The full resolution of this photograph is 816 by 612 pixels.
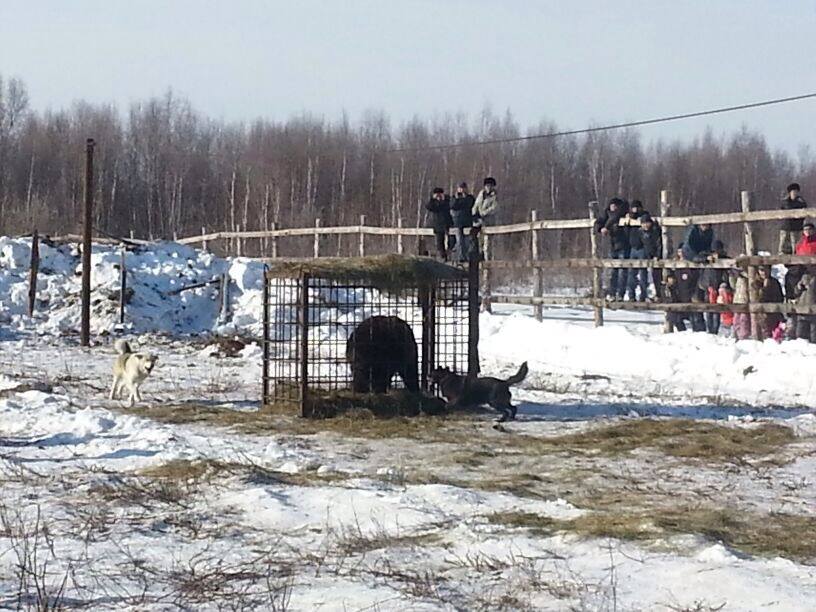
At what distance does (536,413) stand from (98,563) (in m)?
7.44

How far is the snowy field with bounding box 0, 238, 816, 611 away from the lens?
5.91 metres

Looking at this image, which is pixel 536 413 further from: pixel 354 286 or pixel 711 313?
pixel 711 313

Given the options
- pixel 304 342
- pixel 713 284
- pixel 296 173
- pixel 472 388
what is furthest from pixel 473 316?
pixel 296 173

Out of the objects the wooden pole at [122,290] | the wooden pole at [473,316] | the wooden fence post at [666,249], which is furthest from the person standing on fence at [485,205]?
A: the wooden pole at [473,316]

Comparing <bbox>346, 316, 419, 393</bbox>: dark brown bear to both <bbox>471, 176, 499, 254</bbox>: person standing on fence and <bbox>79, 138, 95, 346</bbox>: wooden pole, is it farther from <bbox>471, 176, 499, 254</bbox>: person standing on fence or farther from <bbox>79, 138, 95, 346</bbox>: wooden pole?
<bbox>471, 176, 499, 254</bbox>: person standing on fence

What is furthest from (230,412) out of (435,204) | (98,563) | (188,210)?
(188,210)

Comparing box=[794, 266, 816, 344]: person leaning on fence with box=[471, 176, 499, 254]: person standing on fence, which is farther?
box=[471, 176, 499, 254]: person standing on fence

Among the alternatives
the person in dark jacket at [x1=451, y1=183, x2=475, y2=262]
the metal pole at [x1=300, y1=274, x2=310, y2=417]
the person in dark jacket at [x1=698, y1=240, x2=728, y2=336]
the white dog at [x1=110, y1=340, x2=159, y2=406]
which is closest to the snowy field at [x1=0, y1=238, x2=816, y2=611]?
the white dog at [x1=110, y1=340, x2=159, y2=406]

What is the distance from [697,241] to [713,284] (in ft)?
2.53

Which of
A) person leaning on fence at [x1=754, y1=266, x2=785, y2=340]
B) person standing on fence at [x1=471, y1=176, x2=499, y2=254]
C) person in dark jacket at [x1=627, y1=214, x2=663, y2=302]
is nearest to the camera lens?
person leaning on fence at [x1=754, y1=266, x2=785, y2=340]

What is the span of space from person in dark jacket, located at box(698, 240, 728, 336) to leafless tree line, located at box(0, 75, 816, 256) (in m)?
44.9

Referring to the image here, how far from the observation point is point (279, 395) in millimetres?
13625

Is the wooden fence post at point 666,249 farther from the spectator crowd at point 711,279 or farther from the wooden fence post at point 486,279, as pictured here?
the wooden fence post at point 486,279

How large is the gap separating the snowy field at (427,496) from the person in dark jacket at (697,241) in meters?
2.61
